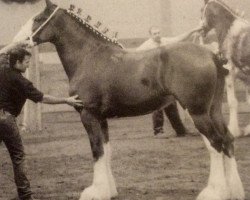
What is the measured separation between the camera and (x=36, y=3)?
1970 cm

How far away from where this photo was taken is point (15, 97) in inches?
266

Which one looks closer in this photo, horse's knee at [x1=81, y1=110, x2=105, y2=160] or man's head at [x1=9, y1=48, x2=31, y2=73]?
man's head at [x1=9, y1=48, x2=31, y2=73]

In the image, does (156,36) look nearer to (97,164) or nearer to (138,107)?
(138,107)

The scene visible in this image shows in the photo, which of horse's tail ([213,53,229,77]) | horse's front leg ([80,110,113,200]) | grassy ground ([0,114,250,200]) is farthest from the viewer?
grassy ground ([0,114,250,200])

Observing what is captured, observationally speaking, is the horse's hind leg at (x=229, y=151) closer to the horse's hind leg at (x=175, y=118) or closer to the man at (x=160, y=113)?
the man at (x=160, y=113)

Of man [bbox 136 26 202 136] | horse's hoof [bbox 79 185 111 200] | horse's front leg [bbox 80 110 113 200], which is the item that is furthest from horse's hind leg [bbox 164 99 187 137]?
horse's hoof [bbox 79 185 111 200]

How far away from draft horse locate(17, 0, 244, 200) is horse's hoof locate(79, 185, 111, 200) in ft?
0.04

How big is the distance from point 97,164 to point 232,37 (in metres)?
5.09

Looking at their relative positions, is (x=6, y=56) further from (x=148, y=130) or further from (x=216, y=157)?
(x=148, y=130)

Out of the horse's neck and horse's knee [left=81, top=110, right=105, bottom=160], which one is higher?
the horse's neck

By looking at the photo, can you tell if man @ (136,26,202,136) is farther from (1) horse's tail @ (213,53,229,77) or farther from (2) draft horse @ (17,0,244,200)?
(1) horse's tail @ (213,53,229,77)

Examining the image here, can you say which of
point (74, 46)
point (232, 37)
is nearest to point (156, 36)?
point (232, 37)

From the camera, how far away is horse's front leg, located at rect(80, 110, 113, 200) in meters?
6.88

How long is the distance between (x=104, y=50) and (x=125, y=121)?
26.6 ft
